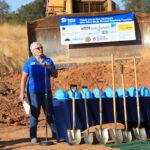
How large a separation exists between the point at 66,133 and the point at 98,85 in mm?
9322

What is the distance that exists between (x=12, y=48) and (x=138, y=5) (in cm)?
3431

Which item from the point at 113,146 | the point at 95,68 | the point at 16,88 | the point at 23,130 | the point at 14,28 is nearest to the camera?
the point at 113,146

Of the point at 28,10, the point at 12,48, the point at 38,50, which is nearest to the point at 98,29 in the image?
the point at 12,48

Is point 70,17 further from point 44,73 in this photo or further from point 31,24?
point 44,73

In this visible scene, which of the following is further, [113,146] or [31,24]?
[31,24]

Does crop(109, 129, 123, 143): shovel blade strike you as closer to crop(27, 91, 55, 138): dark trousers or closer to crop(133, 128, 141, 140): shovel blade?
crop(133, 128, 141, 140): shovel blade

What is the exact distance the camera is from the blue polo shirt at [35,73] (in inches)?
376

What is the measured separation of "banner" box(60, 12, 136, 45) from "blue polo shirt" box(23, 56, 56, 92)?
1027 cm

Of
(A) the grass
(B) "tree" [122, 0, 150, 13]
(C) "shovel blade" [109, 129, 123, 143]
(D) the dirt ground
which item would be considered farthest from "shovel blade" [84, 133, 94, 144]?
(B) "tree" [122, 0, 150, 13]

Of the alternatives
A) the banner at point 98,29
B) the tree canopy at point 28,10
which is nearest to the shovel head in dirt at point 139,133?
the banner at point 98,29

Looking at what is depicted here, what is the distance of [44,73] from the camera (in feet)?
31.5

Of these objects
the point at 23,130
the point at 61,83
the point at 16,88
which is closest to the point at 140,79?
the point at 61,83

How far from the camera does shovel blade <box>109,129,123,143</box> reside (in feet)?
31.7

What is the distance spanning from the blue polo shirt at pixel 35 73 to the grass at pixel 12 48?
42.8 ft
